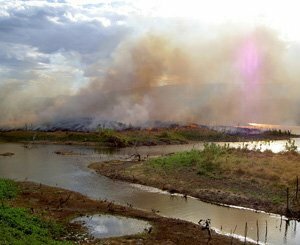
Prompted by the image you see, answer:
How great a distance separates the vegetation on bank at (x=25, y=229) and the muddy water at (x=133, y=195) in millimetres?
13072

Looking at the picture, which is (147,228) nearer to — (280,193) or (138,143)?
(280,193)

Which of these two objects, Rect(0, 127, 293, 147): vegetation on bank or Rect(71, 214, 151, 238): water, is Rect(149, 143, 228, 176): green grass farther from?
Rect(0, 127, 293, 147): vegetation on bank

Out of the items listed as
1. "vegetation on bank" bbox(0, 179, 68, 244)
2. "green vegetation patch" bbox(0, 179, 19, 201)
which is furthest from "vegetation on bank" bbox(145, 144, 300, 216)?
"vegetation on bank" bbox(0, 179, 68, 244)

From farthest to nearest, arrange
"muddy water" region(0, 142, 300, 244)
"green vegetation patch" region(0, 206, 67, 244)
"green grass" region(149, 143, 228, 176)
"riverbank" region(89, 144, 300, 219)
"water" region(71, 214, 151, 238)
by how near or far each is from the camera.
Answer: "green grass" region(149, 143, 228, 176), "riverbank" region(89, 144, 300, 219), "muddy water" region(0, 142, 300, 244), "water" region(71, 214, 151, 238), "green vegetation patch" region(0, 206, 67, 244)

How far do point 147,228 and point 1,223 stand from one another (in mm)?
11823

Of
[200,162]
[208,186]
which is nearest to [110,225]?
[208,186]

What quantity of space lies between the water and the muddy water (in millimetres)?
5572

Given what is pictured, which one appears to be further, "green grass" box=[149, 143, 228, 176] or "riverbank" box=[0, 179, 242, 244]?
"green grass" box=[149, 143, 228, 176]

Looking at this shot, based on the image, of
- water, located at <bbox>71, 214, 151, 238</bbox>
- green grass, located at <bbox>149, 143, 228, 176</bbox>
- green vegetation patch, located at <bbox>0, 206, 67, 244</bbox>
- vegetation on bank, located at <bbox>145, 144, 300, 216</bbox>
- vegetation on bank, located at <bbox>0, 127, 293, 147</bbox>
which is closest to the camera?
green vegetation patch, located at <bbox>0, 206, 67, 244</bbox>

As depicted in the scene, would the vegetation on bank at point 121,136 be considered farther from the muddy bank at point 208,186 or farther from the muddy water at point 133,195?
the muddy bank at point 208,186

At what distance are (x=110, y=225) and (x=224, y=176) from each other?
23567 mm

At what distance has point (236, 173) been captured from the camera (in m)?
55.4

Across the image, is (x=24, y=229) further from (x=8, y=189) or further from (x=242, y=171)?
(x=242, y=171)

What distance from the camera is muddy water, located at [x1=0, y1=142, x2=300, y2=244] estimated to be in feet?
120
